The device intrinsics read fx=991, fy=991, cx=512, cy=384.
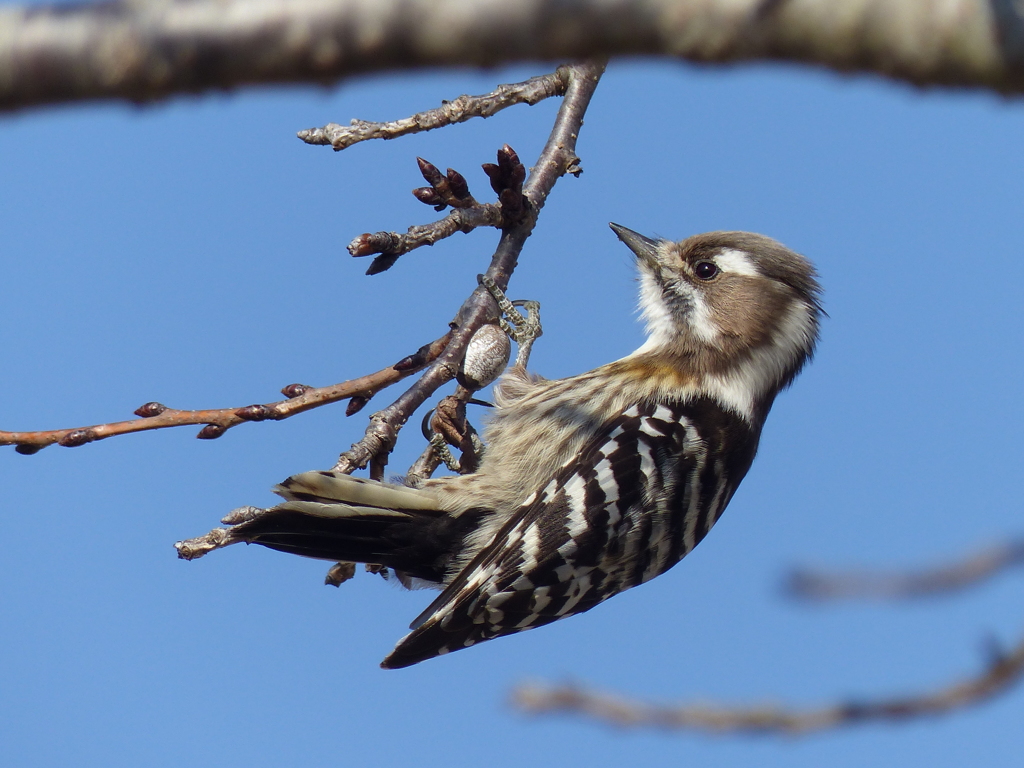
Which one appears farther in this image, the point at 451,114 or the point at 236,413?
the point at 451,114

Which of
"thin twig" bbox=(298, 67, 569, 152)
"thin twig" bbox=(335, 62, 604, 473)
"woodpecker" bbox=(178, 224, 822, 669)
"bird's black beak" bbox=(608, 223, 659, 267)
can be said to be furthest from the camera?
"bird's black beak" bbox=(608, 223, 659, 267)

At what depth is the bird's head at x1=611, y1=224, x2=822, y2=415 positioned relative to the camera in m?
4.75

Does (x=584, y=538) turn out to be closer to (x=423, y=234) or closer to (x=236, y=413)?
(x=423, y=234)

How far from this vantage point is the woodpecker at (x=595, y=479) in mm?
3887

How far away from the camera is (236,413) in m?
3.00

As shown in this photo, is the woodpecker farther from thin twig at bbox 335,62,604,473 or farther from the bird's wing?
thin twig at bbox 335,62,604,473

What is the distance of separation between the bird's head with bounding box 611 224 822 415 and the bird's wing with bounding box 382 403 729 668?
53 cm

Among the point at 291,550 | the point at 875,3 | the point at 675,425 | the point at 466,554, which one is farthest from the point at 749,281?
the point at 875,3

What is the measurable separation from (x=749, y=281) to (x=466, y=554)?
199 cm

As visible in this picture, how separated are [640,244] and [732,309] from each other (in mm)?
615

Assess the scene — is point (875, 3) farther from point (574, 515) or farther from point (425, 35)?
point (574, 515)

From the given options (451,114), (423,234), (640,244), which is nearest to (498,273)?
(423,234)

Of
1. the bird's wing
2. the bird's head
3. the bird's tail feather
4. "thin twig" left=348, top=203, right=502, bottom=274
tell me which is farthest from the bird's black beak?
the bird's tail feather

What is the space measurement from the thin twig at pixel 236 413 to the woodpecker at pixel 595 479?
0.35m
